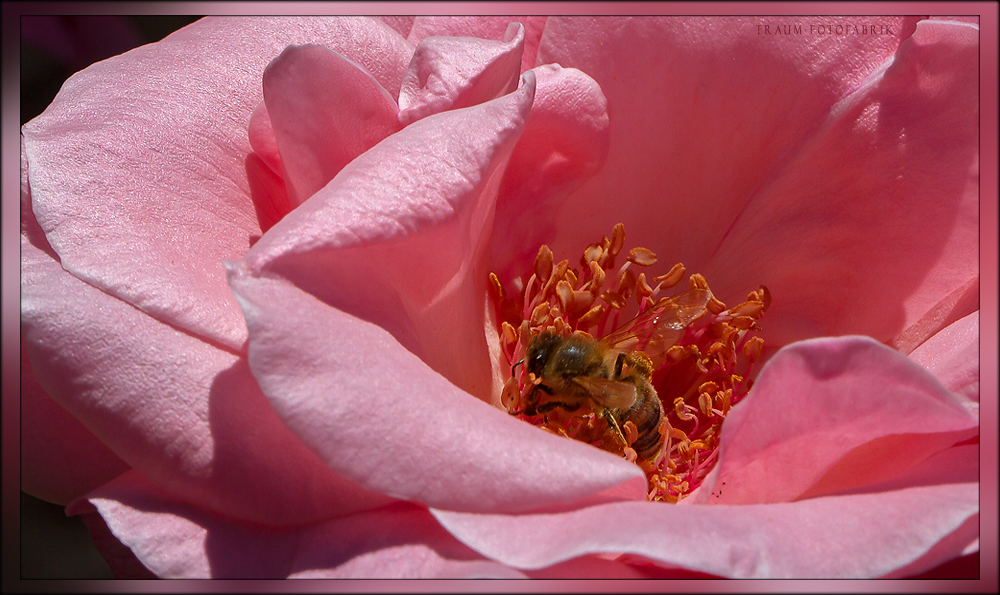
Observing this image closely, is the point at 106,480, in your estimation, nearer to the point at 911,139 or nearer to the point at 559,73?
the point at 559,73

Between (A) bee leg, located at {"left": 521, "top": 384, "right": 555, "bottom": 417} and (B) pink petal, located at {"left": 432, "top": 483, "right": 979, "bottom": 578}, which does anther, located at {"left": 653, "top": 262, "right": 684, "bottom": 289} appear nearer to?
(A) bee leg, located at {"left": 521, "top": 384, "right": 555, "bottom": 417}

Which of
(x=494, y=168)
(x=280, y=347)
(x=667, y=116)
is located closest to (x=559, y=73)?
(x=667, y=116)

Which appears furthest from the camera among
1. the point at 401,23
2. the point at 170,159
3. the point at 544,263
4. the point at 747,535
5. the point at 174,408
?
the point at 544,263

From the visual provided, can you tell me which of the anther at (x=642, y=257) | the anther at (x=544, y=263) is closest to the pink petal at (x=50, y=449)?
the anther at (x=544, y=263)

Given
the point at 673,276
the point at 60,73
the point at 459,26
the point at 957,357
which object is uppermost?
the point at 459,26

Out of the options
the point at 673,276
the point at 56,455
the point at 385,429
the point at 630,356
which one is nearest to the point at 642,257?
the point at 673,276

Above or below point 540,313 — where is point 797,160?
above

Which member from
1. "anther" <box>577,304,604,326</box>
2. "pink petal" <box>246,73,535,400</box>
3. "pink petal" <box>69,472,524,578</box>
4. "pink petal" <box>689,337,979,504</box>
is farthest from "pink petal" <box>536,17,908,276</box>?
"pink petal" <box>69,472,524,578</box>

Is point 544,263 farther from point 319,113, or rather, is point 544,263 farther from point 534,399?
point 319,113
